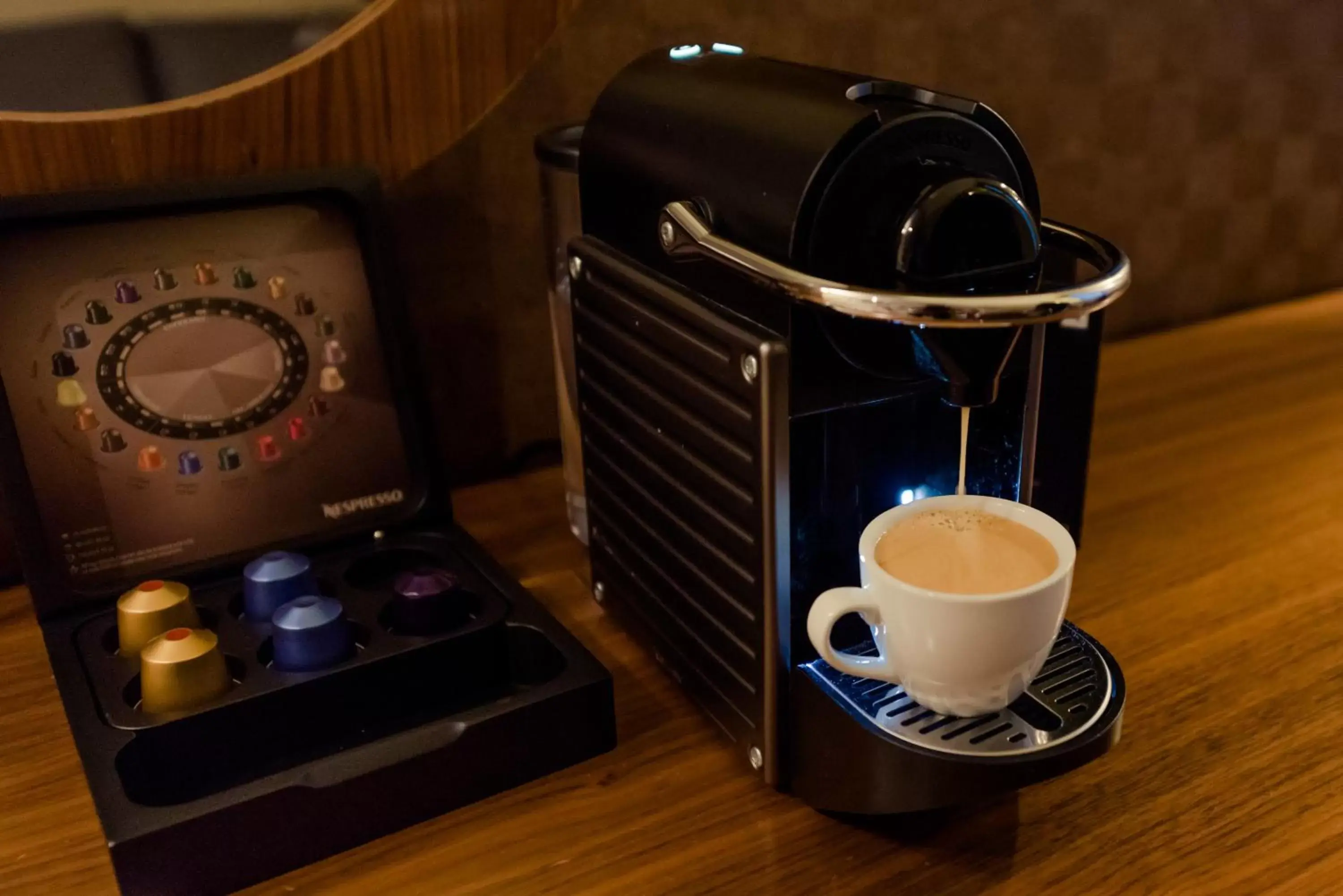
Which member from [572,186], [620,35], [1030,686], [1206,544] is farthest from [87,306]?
[1206,544]

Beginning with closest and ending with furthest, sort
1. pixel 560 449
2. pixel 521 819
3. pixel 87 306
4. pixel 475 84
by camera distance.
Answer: pixel 521 819 < pixel 87 306 < pixel 475 84 < pixel 560 449

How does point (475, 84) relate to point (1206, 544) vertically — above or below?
above

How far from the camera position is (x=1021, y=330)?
19.6 inches

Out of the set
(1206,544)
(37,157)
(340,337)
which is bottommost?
(1206,544)

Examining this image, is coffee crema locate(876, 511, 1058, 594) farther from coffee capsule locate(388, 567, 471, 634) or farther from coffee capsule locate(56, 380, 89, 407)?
coffee capsule locate(56, 380, 89, 407)

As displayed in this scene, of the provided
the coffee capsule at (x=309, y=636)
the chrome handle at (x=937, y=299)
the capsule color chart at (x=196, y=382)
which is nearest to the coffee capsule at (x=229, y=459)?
the capsule color chart at (x=196, y=382)

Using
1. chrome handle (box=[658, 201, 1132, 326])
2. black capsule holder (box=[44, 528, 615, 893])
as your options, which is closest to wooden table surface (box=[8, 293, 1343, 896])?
black capsule holder (box=[44, 528, 615, 893])

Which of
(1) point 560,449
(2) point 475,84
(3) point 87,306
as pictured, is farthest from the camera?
(1) point 560,449

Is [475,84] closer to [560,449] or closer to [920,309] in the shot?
[560,449]

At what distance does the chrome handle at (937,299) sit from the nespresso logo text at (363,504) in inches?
12.5

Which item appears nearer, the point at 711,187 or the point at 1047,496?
the point at 711,187

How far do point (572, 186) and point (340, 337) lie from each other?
0.16m

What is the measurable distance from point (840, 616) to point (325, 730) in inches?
10.7

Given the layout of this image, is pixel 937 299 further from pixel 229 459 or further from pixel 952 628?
pixel 229 459
